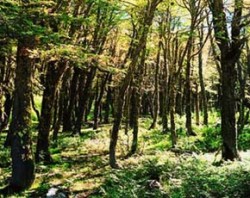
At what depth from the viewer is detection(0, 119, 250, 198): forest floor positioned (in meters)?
10.9

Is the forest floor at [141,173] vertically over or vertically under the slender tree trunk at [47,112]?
under

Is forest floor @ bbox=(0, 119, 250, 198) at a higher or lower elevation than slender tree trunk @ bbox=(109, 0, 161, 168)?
lower

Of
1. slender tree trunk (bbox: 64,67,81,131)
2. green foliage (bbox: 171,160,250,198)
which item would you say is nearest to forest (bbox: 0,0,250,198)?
green foliage (bbox: 171,160,250,198)

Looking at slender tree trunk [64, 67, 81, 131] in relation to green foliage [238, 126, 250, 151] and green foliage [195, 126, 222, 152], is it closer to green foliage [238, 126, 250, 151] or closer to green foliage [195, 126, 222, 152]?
green foliage [195, 126, 222, 152]

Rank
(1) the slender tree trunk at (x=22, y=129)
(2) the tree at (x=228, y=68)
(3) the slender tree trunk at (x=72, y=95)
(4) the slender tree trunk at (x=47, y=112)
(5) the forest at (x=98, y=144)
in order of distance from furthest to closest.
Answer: (3) the slender tree trunk at (x=72, y=95) → (4) the slender tree trunk at (x=47, y=112) → (2) the tree at (x=228, y=68) → (1) the slender tree trunk at (x=22, y=129) → (5) the forest at (x=98, y=144)

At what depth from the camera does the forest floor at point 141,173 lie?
10.9 meters

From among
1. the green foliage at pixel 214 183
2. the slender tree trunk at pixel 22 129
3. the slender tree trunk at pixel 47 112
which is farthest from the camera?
the slender tree trunk at pixel 47 112

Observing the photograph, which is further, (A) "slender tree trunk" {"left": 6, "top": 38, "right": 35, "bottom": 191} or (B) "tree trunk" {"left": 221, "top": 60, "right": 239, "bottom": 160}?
(B) "tree trunk" {"left": 221, "top": 60, "right": 239, "bottom": 160}

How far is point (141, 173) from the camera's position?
556 inches

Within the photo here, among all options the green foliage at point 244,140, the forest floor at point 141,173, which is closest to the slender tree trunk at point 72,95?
the forest floor at point 141,173

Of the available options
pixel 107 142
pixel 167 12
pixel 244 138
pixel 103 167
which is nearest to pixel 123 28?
pixel 167 12

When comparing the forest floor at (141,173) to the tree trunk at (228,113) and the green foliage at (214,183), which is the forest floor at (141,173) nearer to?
the green foliage at (214,183)

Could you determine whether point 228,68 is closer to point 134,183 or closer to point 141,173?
point 141,173

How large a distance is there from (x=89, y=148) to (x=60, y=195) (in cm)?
1111
